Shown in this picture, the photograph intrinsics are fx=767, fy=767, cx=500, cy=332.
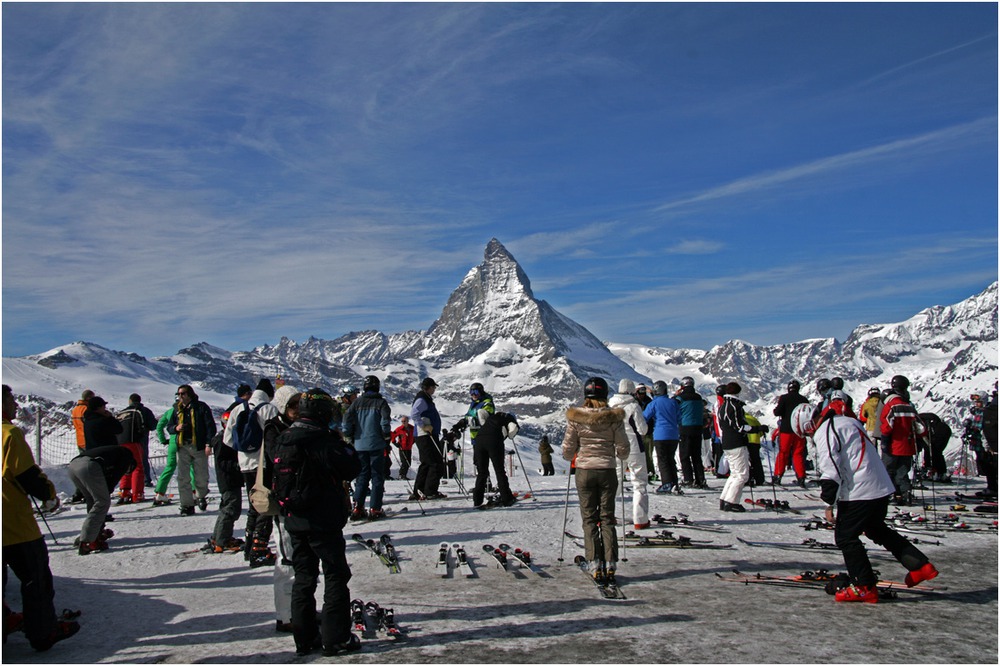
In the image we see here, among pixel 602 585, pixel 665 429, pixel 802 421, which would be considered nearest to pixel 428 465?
pixel 665 429

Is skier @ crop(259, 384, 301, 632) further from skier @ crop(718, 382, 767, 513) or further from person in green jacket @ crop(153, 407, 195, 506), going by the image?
skier @ crop(718, 382, 767, 513)

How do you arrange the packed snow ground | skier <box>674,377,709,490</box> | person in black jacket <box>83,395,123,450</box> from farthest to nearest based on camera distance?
1. skier <box>674,377,709,490</box>
2. person in black jacket <box>83,395,123,450</box>
3. the packed snow ground

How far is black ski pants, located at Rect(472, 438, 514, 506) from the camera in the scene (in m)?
14.0

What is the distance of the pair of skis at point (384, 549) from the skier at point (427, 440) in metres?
3.48

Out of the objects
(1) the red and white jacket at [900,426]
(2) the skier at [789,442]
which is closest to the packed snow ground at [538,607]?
(1) the red and white jacket at [900,426]

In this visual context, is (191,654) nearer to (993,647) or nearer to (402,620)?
(402,620)

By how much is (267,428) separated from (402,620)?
2.36 metres

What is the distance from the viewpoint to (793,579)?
8.88m

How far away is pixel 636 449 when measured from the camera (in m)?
12.3

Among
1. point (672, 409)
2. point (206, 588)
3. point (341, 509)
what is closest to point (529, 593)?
point (341, 509)

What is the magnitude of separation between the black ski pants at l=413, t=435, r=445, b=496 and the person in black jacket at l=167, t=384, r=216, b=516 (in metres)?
4.06

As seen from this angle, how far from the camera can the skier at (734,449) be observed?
13.9m

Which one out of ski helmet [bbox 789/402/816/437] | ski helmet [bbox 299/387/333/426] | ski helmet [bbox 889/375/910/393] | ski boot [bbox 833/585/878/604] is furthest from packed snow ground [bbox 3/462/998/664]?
ski helmet [bbox 889/375/910/393]

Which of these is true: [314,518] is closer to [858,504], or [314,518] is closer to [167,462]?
[858,504]
